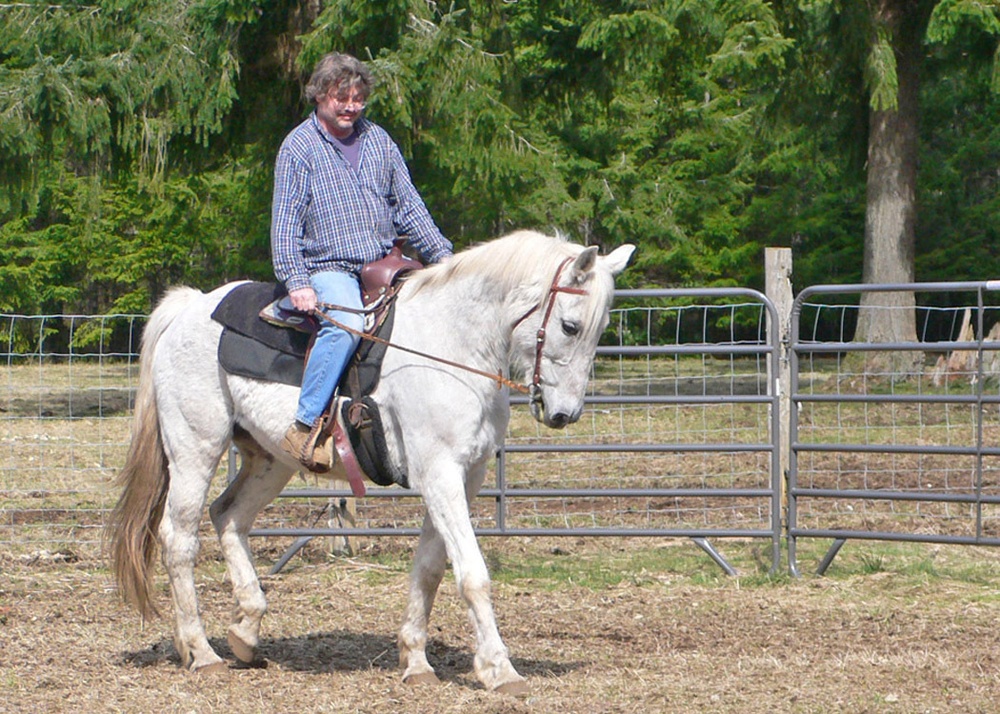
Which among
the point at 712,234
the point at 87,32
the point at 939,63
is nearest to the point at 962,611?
the point at 87,32

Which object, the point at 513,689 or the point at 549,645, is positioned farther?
the point at 549,645

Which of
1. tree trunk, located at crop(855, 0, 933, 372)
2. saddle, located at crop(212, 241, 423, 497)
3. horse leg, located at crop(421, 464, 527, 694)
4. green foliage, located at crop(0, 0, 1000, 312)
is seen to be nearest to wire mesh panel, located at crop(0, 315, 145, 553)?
saddle, located at crop(212, 241, 423, 497)

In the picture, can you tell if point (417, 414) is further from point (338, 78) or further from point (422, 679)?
point (338, 78)

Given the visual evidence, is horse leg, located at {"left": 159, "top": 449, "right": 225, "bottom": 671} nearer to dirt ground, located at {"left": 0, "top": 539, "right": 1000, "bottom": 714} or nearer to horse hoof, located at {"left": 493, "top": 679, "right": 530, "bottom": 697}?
dirt ground, located at {"left": 0, "top": 539, "right": 1000, "bottom": 714}

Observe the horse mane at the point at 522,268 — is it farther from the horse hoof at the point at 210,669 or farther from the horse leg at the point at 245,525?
the horse hoof at the point at 210,669

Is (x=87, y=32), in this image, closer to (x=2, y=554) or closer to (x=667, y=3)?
(x=667, y=3)

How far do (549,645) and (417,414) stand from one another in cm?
147

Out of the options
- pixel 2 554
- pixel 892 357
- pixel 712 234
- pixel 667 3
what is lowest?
pixel 2 554

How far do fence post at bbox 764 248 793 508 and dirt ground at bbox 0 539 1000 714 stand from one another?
2.55ft

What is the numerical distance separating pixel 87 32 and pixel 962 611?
12131mm

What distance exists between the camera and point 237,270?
89.3 feet

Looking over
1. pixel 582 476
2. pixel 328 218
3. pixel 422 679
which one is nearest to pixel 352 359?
pixel 328 218

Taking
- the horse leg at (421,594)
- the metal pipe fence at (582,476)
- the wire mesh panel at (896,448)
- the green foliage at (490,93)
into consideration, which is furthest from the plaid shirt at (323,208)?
the green foliage at (490,93)

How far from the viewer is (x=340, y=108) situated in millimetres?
5047
